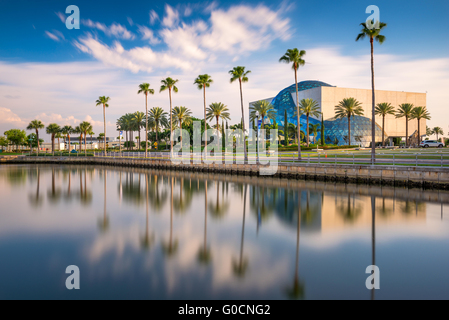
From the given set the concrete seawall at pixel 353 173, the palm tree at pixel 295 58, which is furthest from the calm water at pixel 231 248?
the palm tree at pixel 295 58

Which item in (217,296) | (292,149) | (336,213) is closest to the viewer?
(217,296)

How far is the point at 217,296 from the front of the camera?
21.4 feet

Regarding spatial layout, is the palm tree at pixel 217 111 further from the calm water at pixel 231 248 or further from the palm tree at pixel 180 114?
the calm water at pixel 231 248

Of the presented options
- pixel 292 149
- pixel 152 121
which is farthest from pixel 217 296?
pixel 152 121

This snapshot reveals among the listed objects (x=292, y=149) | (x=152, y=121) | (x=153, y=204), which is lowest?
(x=153, y=204)

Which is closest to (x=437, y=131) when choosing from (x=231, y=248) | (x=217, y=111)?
(x=217, y=111)

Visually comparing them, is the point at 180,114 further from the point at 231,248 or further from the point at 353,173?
the point at 231,248

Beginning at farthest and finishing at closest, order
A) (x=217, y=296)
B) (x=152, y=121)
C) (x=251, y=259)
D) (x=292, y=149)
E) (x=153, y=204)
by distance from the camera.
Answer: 1. (x=152, y=121)
2. (x=292, y=149)
3. (x=153, y=204)
4. (x=251, y=259)
5. (x=217, y=296)

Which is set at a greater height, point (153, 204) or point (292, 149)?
point (292, 149)

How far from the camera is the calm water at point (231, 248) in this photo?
6930 mm

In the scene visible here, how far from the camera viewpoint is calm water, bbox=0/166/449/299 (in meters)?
6.93

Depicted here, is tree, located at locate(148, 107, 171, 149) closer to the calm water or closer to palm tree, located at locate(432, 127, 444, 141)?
the calm water
